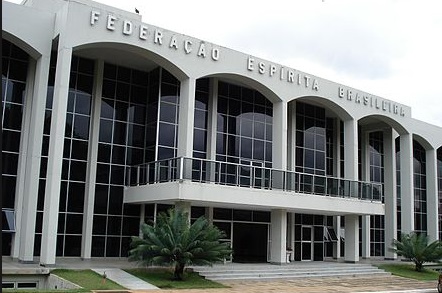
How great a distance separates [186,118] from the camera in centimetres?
2319

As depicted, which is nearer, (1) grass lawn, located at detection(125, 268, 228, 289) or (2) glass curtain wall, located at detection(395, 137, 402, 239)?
(1) grass lawn, located at detection(125, 268, 228, 289)

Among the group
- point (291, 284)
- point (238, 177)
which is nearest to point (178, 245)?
point (291, 284)

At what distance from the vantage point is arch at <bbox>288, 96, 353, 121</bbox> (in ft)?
96.8

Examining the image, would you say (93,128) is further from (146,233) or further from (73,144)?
(146,233)

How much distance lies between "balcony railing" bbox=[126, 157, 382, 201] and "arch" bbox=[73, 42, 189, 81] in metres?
4.39

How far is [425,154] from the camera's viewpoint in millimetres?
41844

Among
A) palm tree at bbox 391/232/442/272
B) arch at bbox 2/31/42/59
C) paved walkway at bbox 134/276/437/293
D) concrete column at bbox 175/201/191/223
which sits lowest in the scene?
paved walkway at bbox 134/276/437/293

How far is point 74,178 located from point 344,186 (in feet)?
47.5

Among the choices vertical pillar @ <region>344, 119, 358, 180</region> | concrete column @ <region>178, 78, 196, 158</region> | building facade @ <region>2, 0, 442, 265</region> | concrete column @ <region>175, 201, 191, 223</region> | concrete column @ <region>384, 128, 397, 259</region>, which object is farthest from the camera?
concrete column @ <region>384, 128, 397, 259</region>

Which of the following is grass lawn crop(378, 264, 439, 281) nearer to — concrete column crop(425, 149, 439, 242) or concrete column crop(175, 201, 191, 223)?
concrete column crop(425, 149, 439, 242)

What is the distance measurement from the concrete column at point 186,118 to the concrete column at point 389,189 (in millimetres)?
19488

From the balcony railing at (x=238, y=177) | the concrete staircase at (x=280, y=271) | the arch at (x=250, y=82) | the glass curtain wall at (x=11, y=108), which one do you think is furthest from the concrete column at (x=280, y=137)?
the glass curtain wall at (x=11, y=108)

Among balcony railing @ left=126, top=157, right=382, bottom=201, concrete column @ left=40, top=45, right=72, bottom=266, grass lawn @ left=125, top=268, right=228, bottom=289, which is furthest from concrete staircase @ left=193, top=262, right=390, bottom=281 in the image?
concrete column @ left=40, top=45, right=72, bottom=266

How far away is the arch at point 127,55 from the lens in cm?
2216
